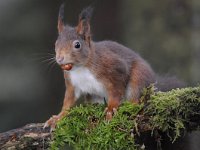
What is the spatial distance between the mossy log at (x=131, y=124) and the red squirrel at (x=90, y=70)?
16 cm

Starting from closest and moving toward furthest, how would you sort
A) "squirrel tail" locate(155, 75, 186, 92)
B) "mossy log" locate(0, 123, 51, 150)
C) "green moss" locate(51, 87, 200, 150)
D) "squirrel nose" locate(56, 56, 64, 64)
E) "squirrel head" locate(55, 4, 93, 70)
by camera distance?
"green moss" locate(51, 87, 200, 150) → "mossy log" locate(0, 123, 51, 150) → "squirrel nose" locate(56, 56, 64, 64) → "squirrel head" locate(55, 4, 93, 70) → "squirrel tail" locate(155, 75, 186, 92)

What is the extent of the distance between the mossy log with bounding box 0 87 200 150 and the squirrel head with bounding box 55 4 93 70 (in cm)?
42

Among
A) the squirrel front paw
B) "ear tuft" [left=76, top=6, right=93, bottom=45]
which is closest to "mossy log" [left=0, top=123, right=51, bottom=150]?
the squirrel front paw

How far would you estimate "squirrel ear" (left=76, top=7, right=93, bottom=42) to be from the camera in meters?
5.35

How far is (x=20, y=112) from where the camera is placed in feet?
35.9

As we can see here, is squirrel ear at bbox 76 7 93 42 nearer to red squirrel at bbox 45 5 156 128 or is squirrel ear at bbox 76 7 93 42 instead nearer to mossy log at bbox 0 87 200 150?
red squirrel at bbox 45 5 156 128

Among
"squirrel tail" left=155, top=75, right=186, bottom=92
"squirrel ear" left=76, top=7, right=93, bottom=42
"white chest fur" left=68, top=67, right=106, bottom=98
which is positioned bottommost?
"squirrel tail" left=155, top=75, right=186, bottom=92

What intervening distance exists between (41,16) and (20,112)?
1.87m

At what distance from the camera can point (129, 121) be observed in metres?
4.79

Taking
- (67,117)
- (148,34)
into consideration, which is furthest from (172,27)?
(67,117)

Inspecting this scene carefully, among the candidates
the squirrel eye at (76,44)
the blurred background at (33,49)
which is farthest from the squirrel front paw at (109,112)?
the blurred background at (33,49)

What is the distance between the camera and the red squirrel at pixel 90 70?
5.32m

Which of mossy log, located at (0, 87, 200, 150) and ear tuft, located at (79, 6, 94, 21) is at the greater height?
ear tuft, located at (79, 6, 94, 21)

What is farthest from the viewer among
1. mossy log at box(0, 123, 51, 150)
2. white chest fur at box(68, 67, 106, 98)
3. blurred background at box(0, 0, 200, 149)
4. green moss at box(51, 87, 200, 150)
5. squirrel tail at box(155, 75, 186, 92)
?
blurred background at box(0, 0, 200, 149)
